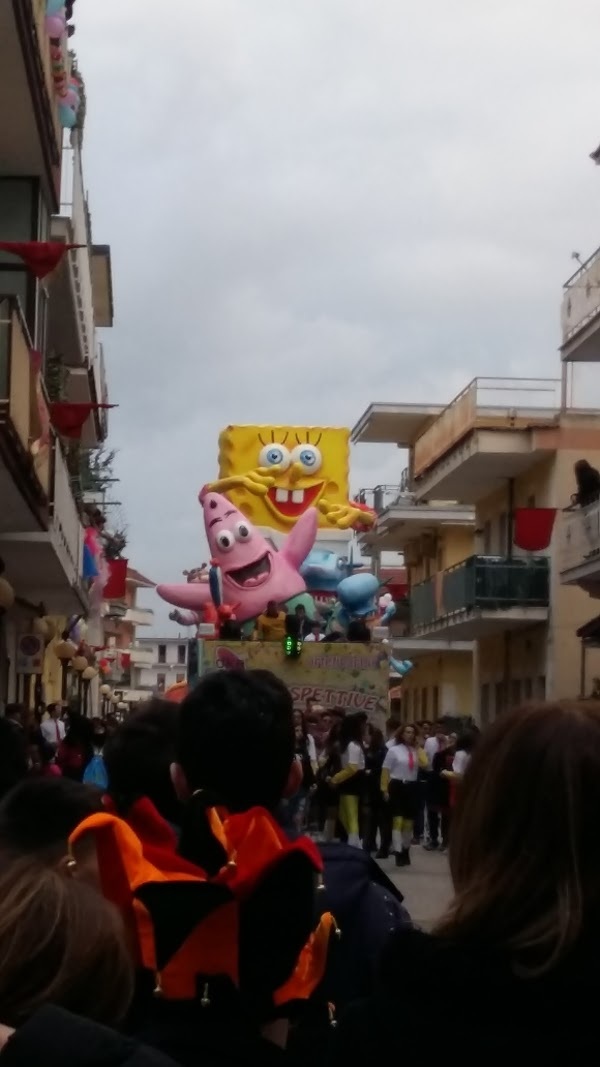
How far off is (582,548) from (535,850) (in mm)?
27987

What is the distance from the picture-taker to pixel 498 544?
138 feet

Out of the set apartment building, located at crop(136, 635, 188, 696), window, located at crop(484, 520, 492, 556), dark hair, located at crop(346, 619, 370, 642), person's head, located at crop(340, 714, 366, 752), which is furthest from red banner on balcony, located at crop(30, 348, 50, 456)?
apartment building, located at crop(136, 635, 188, 696)

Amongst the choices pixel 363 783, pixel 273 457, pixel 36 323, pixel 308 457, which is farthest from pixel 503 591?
pixel 36 323

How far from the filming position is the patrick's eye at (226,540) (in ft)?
102

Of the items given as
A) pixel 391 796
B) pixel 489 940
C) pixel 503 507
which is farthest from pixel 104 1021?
pixel 503 507

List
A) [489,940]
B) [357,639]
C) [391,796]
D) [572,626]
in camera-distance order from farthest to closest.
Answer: [572,626], [357,639], [391,796], [489,940]

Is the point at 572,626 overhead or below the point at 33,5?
below

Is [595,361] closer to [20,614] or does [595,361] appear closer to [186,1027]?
[20,614]

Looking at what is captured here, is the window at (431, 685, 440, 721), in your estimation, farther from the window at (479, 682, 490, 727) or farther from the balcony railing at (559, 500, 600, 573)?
the balcony railing at (559, 500, 600, 573)

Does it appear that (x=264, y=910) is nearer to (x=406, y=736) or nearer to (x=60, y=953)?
(x=60, y=953)

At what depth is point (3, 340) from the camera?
606 inches

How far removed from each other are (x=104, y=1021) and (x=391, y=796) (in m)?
20.4

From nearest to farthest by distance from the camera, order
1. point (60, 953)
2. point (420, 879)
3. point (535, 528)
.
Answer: point (60, 953) → point (420, 879) → point (535, 528)

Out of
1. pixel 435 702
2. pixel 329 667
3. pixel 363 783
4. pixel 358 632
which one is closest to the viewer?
pixel 363 783
